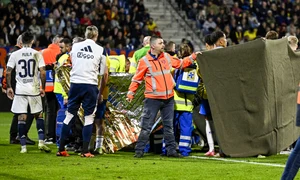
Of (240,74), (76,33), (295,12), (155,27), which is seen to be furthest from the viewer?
(295,12)

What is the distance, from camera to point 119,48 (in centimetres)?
2834

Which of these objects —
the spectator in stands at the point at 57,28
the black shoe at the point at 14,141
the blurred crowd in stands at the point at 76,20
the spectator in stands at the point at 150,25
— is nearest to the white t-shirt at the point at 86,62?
the black shoe at the point at 14,141

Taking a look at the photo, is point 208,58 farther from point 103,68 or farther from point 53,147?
point 53,147

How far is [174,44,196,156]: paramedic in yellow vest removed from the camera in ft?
44.7

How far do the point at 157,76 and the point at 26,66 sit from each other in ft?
8.29

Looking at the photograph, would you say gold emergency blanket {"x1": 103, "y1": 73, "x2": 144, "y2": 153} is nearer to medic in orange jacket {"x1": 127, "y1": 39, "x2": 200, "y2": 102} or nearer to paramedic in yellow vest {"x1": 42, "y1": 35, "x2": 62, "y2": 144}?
medic in orange jacket {"x1": 127, "y1": 39, "x2": 200, "y2": 102}

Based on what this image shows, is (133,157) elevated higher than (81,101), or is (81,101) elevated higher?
(81,101)

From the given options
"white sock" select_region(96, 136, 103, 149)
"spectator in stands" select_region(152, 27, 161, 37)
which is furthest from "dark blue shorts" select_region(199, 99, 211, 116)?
"spectator in stands" select_region(152, 27, 161, 37)

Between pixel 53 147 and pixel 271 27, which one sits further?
pixel 271 27

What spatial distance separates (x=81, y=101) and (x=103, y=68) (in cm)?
65

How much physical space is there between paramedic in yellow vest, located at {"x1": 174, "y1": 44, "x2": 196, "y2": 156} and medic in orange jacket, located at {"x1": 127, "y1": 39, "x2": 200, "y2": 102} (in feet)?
1.52

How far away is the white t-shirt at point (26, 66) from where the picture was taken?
1418cm

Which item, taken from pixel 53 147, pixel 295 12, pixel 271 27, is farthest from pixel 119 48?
pixel 53 147

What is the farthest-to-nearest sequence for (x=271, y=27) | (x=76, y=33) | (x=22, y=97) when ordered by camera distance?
(x=271, y=27) < (x=76, y=33) < (x=22, y=97)
